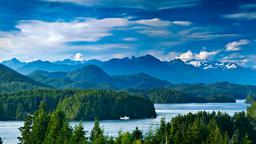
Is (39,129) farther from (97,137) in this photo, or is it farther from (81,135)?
(97,137)

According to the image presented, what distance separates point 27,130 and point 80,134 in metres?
14.8

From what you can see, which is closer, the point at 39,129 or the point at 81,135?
the point at 81,135

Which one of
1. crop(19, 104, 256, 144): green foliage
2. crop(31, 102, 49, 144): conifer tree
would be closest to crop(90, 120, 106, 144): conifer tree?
crop(19, 104, 256, 144): green foliage

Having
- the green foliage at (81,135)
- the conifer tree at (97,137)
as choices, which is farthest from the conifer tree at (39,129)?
the conifer tree at (97,137)

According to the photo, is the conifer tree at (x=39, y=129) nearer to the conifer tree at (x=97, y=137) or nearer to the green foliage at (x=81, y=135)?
the green foliage at (x=81, y=135)

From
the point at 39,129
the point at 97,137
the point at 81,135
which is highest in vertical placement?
the point at 39,129

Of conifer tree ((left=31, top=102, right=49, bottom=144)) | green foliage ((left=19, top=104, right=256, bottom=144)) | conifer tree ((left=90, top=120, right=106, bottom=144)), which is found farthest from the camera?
conifer tree ((left=31, top=102, right=49, bottom=144))

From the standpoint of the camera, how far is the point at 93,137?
72.1 m

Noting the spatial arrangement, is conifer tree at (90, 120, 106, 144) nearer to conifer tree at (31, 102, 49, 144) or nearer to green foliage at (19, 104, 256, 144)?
green foliage at (19, 104, 256, 144)

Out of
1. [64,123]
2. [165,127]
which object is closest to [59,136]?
[64,123]

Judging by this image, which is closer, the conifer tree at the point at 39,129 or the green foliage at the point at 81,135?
the green foliage at the point at 81,135

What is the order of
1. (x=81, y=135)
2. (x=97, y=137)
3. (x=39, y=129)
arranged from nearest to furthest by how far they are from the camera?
(x=97, y=137) → (x=81, y=135) → (x=39, y=129)

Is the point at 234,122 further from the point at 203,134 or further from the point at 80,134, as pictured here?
the point at 80,134

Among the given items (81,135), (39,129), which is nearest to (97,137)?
(81,135)
